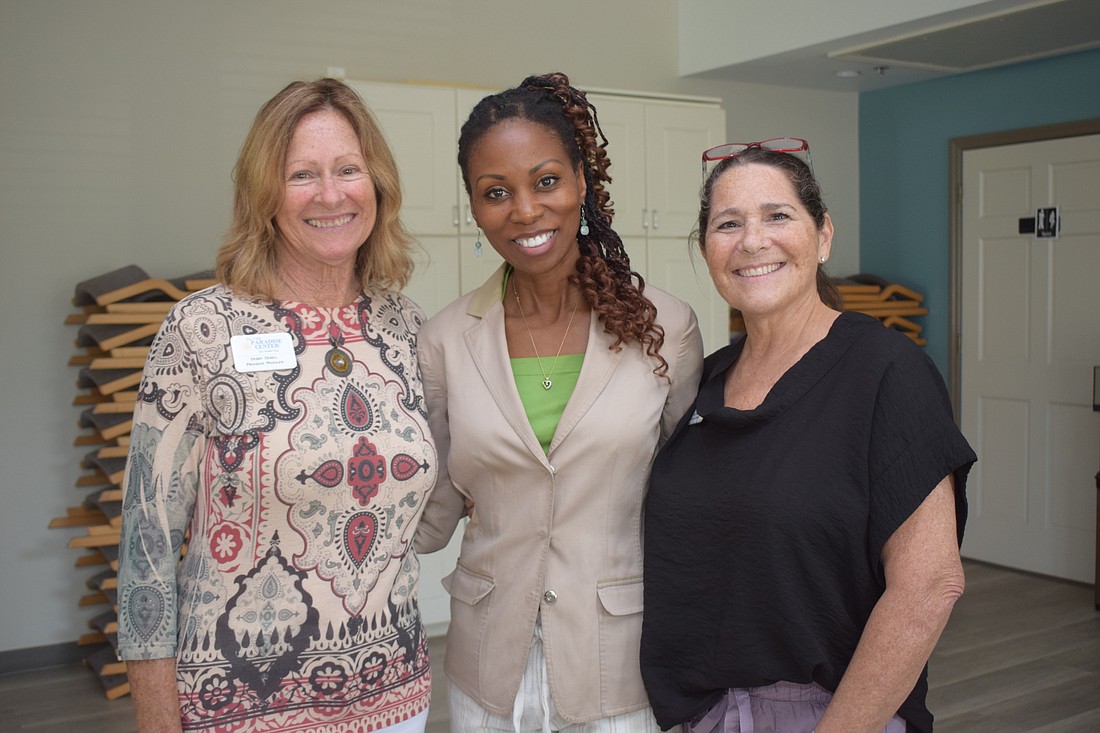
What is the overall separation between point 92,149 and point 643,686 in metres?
4.01

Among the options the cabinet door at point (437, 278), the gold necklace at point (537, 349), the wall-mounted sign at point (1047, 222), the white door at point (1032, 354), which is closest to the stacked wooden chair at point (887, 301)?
the white door at point (1032, 354)

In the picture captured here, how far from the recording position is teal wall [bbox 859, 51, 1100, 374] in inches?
239

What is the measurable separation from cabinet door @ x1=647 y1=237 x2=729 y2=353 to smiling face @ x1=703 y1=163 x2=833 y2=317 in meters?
3.73

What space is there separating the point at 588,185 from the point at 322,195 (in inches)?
21.6

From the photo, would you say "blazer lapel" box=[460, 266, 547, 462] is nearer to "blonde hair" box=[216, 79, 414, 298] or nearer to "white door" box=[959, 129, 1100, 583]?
"blonde hair" box=[216, 79, 414, 298]

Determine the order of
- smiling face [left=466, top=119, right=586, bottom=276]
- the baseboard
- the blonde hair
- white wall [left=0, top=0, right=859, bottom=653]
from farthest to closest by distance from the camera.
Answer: the baseboard < white wall [left=0, top=0, right=859, bottom=653] < smiling face [left=466, top=119, right=586, bottom=276] < the blonde hair

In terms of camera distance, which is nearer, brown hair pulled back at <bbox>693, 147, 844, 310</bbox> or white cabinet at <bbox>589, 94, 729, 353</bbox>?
brown hair pulled back at <bbox>693, 147, 844, 310</bbox>

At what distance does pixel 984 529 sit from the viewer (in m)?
6.63

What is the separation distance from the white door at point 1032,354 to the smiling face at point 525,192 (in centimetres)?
497

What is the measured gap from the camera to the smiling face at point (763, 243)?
5.90ft

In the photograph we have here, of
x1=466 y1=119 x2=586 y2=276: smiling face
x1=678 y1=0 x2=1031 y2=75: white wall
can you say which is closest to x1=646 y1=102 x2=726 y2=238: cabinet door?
x1=678 y1=0 x2=1031 y2=75: white wall

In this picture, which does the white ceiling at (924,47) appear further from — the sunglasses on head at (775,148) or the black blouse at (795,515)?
the black blouse at (795,515)

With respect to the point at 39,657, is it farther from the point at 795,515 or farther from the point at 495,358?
the point at 795,515

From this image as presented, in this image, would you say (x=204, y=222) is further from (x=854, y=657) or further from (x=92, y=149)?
(x=854, y=657)
